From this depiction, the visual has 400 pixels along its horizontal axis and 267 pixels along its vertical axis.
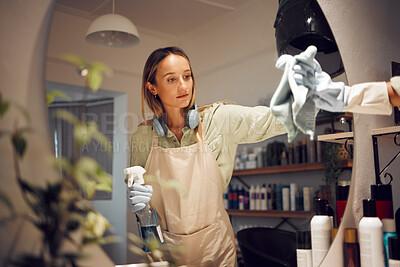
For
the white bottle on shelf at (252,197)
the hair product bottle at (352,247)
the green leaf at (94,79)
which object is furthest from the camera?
the hair product bottle at (352,247)

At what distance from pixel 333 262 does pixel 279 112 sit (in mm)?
614

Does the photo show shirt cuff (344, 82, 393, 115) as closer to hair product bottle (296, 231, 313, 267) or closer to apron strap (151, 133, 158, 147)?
hair product bottle (296, 231, 313, 267)

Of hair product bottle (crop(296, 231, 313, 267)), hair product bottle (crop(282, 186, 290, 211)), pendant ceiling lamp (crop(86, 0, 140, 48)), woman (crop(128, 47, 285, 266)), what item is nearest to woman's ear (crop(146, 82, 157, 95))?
woman (crop(128, 47, 285, 266))

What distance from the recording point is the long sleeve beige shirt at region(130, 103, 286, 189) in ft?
3.45

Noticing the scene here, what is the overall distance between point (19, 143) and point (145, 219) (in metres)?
0.37

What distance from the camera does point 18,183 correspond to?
828 millimetres

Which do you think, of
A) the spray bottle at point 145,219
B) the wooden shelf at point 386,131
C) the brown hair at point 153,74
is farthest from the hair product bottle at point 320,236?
the brown hair at point 153,74

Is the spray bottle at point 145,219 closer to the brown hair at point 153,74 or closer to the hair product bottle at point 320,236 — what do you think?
the brown hair at point 153,74

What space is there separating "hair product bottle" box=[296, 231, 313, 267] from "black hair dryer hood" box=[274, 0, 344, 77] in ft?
1.99

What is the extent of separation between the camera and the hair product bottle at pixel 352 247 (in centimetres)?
139

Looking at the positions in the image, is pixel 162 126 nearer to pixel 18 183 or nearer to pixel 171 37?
pixel 171 37

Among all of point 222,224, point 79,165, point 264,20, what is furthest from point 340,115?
point 79,165

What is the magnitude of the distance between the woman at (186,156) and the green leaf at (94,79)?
0.44ft

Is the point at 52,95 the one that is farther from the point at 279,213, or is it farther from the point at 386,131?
the point at 386,131
